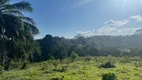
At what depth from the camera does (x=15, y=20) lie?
1366cm

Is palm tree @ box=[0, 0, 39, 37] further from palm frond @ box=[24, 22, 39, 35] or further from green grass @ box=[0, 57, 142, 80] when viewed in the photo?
green grass @ box=[0, 57, 142, 80]

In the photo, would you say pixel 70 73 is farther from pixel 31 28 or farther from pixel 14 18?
pixel 14 18

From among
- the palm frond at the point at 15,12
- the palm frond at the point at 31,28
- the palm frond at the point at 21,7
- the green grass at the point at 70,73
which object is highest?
the palm frond at the point at 21,7

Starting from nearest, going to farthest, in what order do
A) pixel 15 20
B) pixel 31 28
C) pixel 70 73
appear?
pixel 15 20
pixel 31 28
pixel 70 73

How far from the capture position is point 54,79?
13.6 metres

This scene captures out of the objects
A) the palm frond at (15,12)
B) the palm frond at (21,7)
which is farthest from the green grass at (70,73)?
the palm frond at (21,7)

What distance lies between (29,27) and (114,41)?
338 feet

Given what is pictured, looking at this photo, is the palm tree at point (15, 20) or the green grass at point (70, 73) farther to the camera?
the green grass at point (70, 73)

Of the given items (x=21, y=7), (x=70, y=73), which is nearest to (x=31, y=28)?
(x=21, y=7)

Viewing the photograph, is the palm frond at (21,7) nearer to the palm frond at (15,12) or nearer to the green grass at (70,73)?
the palm frond at (15,12)

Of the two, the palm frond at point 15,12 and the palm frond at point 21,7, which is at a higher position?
the palm frond at point 21,7

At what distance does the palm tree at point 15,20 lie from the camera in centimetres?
1343

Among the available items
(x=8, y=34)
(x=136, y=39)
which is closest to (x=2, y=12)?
(x=8, y=34)

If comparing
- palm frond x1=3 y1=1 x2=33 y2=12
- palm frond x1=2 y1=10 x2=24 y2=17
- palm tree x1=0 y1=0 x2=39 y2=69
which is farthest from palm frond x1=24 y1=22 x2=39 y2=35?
palm frond x1=3 y1=1 x2=33 y2=12
